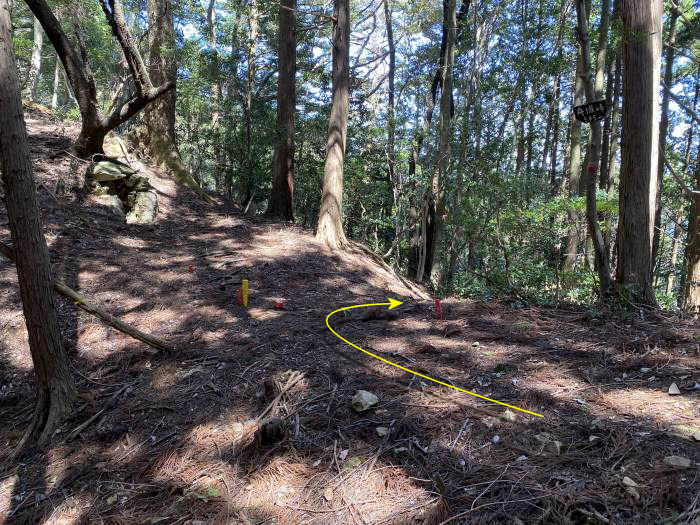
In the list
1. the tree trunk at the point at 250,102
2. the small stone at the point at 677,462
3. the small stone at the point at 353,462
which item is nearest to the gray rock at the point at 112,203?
the tree trunk at the point at 250,102

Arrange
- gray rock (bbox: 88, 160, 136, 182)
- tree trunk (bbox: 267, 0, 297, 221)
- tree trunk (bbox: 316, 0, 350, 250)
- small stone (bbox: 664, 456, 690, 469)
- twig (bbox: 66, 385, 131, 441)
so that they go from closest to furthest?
1. small stone (bbox: 664, 456, 690, 469)
2. twig (bbox: 66, 385, 131, 441)
3. tree trunk (bbox: 316, 0, 350, 250)
4. gray rock (bbox: 88, 160, 136, 182)
5. tree trunk (bbox: 267, 0, 297, 221)

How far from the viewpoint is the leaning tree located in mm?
5965

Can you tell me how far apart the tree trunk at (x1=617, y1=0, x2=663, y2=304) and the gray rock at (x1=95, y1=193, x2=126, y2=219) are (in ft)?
26.4

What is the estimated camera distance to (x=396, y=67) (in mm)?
16484

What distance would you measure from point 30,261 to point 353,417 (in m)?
2.54

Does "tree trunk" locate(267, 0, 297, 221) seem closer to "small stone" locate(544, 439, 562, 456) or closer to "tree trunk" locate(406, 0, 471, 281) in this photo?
"tree trunk" locate(406, 0, 471, 281)

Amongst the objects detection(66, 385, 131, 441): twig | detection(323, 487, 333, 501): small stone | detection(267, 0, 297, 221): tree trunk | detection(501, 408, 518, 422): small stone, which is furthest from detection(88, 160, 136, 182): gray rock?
detection(501, 408, 518, 422): small stone

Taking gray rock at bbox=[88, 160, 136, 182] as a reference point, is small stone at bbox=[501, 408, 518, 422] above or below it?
below

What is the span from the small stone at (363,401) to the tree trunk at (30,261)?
88.3 inches

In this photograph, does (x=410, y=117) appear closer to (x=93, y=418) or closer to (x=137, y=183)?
(x=137, y=183)

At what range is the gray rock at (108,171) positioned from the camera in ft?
26.6

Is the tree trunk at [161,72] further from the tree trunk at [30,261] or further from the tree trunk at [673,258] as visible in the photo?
the tree trunk at [673,258]

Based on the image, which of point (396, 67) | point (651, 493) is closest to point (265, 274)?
point (651, 493)

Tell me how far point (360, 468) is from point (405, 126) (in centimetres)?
1199
